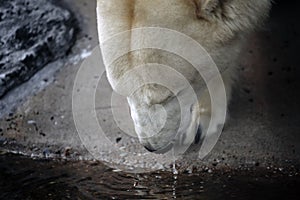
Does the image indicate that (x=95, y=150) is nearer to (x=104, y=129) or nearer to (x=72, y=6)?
(x=104, y=129)

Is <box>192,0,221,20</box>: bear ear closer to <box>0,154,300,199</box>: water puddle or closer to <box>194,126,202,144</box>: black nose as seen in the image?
<box>0,154,300,199</box>: water puddle

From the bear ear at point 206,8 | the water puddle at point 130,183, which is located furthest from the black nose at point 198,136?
the bear ear at point 206,8

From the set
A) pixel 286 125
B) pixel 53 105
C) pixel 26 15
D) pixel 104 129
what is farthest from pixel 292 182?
pixel 26 15

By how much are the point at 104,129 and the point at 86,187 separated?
806 mm

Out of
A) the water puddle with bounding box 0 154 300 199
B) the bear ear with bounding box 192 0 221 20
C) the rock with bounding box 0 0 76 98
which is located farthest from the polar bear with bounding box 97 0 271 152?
the rock with bounding box 0 0 76 98

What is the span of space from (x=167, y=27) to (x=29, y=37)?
2036 millimetres

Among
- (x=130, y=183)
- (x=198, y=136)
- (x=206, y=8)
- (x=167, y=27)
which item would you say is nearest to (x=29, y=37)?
(x=198, y=136)

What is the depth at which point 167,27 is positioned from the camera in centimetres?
332

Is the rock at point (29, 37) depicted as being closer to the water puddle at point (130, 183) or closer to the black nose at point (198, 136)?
the water puddle at point (130, 183)

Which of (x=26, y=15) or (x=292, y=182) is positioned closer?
(x=292, y=182)

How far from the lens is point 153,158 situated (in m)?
4.14

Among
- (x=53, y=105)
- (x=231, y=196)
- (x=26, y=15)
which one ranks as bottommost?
(x=231, y=196)

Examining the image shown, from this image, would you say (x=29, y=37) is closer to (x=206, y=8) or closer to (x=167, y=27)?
(x=167, y=27)

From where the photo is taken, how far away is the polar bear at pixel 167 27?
329cm
